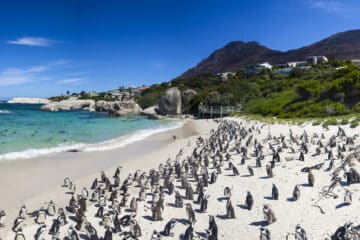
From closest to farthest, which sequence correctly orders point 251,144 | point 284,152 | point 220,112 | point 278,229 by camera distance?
point 278,229, point 284,152, point 251,144, point 220,112

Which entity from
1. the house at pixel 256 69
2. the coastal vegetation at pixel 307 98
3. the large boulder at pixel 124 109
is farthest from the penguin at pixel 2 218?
the house at pixel 256 69

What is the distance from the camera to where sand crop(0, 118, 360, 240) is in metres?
9.81

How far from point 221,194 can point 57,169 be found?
383 inches

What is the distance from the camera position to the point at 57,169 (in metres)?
18.6

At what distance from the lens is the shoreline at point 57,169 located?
1330cm

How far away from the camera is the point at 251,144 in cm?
2405

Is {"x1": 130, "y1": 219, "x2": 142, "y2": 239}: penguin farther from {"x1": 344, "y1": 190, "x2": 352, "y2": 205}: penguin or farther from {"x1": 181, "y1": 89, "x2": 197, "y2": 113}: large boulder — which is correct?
{"x1": 181, "y1": 89, "x2": 197, "y2": 113}: large boulder

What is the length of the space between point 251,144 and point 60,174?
41.2 ft

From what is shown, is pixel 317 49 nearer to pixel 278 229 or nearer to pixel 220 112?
pixel 220 112

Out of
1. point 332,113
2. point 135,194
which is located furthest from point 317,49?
point 135,194

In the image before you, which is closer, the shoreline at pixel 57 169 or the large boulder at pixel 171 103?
the shoreline at pixel 57 169

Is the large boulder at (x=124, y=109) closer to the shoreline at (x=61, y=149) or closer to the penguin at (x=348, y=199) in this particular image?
the shoreline at (x=61, y=149)

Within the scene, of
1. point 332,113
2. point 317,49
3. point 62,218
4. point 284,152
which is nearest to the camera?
point 62,218

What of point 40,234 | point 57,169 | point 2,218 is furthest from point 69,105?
point 40,234
